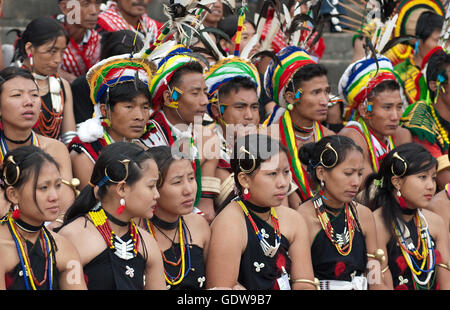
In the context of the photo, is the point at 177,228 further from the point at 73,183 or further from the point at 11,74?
the point at 11,74

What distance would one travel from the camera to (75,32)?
6953 mm

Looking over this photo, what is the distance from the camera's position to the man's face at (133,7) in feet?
24.5

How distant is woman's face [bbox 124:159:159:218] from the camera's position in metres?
4.36

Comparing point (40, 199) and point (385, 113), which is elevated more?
point (385, 113)

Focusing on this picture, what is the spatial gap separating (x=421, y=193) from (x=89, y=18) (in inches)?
125

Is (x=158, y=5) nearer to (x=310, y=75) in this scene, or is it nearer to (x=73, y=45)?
(x=73, y=45)

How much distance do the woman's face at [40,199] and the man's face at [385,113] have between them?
3319 mm

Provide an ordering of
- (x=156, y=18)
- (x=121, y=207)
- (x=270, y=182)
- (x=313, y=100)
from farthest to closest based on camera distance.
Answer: (x=156, y=18), (x=313, y=100), (x=270, y=182), (x=121, y=207)

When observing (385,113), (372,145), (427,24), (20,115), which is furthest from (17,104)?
(427,24)

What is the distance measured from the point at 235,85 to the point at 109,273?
2.26 meters

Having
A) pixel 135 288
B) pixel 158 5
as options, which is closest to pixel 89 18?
pixel 158 5

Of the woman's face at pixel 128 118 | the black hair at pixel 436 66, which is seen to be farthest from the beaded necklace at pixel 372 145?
the woman's face at pixel 128 118

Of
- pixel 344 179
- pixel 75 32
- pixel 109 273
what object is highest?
pixel 75 32
